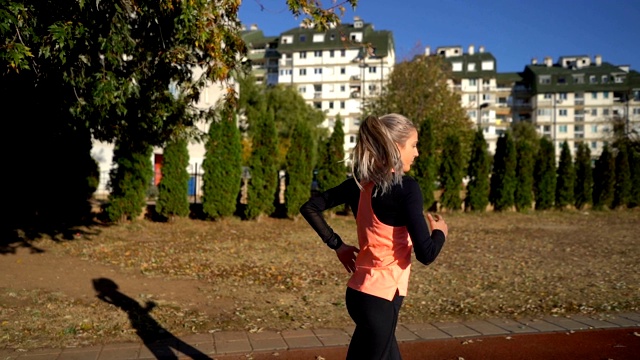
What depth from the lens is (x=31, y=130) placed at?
1219 centimetres

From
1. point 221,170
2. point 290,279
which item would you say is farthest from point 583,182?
point 290,279

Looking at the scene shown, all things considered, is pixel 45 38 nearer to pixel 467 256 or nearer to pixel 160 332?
pixel 160 332

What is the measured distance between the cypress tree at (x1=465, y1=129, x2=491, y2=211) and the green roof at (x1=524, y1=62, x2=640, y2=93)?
71203mm

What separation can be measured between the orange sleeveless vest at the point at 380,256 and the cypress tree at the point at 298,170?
15.3m

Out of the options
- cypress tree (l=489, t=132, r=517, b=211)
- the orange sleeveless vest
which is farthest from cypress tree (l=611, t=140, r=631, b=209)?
the orange sleeveless vest

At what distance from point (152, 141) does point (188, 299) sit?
4.85 metres

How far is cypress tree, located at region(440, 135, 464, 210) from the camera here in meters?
21.8

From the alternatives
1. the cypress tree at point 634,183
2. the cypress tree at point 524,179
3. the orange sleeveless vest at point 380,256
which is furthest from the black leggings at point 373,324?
the cypress tree at point 634,183

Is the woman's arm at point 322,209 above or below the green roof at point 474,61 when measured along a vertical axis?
below

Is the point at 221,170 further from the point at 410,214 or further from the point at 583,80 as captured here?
the point at 583,80

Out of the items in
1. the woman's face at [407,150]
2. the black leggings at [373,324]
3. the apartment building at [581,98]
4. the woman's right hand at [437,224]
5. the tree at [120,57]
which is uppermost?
the apartment building at [581,98]

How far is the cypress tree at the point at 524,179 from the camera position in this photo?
75.8 feet

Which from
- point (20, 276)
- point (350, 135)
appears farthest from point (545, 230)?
point (350, 135)

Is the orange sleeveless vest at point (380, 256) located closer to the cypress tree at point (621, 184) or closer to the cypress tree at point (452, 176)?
the cypress tree at point (452, 176)
